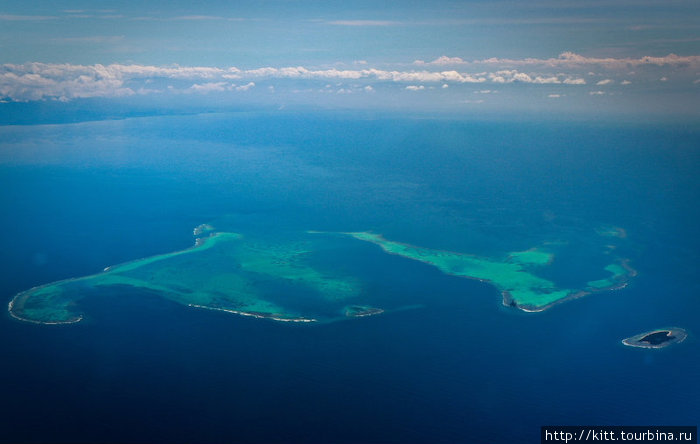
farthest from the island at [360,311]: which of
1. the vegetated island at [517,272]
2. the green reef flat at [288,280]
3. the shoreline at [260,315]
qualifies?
the vegetated island at [517,272]

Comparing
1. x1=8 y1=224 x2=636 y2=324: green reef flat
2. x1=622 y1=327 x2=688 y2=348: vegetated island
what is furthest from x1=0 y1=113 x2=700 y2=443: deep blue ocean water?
x1=8 y1=224 x2=636 y2=324: green reef flat

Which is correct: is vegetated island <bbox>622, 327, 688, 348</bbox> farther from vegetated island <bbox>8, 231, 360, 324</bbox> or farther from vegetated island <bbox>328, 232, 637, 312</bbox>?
vegetated island <bbox>8, 231, 360, 324</bbox>

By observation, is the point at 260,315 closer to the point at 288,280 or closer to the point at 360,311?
the point at 288,280

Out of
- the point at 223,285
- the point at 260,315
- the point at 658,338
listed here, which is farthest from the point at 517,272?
the point at 223,285

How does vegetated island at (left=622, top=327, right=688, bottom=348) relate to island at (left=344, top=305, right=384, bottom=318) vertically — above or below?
below

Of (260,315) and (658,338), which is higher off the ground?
(260,315)

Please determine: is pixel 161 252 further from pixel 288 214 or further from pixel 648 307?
pixel 648 307
